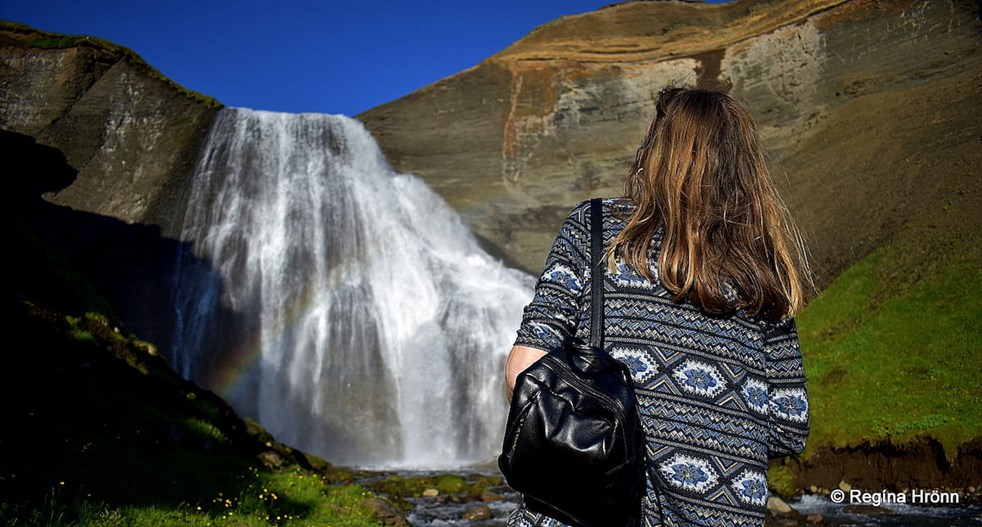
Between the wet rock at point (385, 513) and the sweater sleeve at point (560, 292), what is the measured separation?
805 centimetres

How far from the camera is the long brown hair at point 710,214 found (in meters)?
2.06

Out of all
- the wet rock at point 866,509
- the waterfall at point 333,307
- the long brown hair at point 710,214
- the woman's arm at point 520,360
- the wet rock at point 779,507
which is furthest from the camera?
the waterfall at point 333,307

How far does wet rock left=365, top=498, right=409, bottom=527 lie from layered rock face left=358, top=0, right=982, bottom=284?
73.0 feet

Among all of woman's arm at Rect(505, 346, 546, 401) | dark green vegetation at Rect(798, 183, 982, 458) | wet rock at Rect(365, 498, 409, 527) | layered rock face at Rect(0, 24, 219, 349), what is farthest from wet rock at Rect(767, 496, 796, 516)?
layered rock face at Rect(0, 24, 219, 349)

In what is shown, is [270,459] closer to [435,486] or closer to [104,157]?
[435,486]

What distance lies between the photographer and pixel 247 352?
23.8m

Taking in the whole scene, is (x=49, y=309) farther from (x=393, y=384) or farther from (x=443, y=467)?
(x=393, y=384)

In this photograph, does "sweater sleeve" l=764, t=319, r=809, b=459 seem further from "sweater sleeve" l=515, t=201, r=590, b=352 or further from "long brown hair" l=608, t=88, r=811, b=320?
"sweater sleeve" l=515, t=201, r=590, b=352

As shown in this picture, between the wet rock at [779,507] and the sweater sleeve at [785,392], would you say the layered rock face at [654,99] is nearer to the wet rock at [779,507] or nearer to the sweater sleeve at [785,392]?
the wet rock at [779,507]

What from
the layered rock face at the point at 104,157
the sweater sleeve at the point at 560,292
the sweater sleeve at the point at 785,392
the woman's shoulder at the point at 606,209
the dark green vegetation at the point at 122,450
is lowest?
the dark green vegetation at the point at 122,450

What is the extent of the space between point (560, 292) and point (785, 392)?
777mm

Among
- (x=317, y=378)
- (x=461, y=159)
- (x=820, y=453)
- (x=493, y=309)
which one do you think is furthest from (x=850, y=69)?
(x=317, y=378)

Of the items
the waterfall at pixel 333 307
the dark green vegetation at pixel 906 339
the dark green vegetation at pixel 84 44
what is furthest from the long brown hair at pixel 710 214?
the dark green vegetation at pixel 84 44

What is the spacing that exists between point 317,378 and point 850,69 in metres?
26.9
